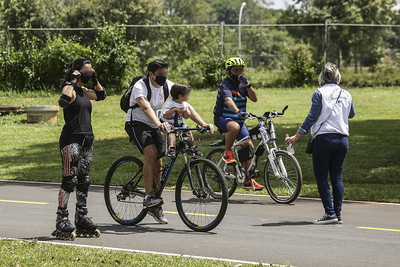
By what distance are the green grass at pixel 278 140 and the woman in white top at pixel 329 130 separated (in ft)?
5.90

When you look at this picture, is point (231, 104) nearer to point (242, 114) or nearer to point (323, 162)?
point (242, 114)

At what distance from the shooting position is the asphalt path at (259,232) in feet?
22.9

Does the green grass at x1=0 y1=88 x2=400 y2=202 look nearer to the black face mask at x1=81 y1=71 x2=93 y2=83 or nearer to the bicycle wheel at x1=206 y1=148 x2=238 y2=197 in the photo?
the bicycle wheel at x1=206 y1=148 x2=238 y2=197

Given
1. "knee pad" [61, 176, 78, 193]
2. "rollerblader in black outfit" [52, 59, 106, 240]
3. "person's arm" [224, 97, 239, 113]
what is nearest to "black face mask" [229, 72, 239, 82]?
"person's arm" [224, 97, 239, 113]

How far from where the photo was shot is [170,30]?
42719 millimetres

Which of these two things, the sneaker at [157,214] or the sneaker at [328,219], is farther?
the sneaker at [328,219]

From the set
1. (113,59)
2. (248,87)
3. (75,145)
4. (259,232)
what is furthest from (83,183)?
(113,59)

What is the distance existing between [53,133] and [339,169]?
1343 centimetres

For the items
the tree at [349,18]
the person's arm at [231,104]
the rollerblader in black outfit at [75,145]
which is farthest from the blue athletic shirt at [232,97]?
the tree at [349,18]

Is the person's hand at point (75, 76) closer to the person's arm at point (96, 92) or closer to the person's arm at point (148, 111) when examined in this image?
the person's arm at point (96, 92)

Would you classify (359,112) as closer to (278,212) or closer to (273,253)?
(278,212)

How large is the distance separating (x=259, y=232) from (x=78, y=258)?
235 cm

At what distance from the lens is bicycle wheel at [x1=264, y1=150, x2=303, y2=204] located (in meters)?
9.85

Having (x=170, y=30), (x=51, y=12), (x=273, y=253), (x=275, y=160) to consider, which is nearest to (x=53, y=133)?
(x=275, y=160)
